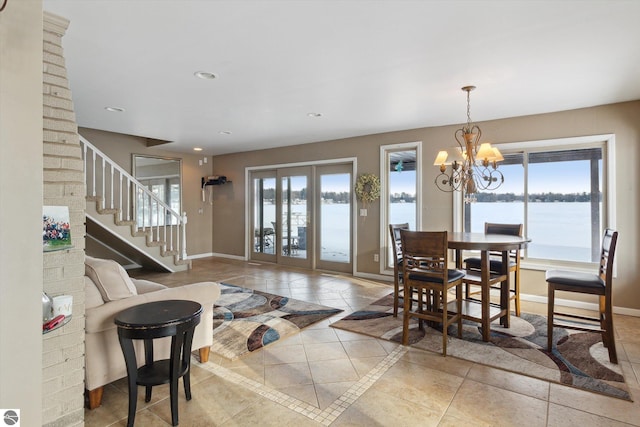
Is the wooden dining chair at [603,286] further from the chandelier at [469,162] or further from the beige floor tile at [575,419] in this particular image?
the chandelier at [469,162]

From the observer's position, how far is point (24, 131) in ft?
3.76

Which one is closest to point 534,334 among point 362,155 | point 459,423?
point 459,423

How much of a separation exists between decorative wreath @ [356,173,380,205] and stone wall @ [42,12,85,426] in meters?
4.41

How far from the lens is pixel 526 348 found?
297 cm

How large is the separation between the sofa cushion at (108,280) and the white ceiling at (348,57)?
5.38 ft

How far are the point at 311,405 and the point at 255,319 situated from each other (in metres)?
1.70

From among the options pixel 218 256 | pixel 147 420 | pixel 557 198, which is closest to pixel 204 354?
pixel 147 420

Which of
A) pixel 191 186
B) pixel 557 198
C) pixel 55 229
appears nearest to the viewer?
pixel 55 229

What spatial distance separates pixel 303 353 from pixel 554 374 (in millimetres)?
1935

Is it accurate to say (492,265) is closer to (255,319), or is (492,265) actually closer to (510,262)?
(510,262)

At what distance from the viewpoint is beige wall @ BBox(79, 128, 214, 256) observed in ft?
21.4

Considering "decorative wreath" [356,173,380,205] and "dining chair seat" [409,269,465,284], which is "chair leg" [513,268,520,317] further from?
"decorative wreath" [356,173,380,205]

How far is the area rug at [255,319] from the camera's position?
3094mm

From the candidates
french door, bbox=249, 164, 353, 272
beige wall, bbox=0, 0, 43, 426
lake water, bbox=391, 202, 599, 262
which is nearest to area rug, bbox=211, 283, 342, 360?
beige wall, bbox=0, 0, 43, 426
